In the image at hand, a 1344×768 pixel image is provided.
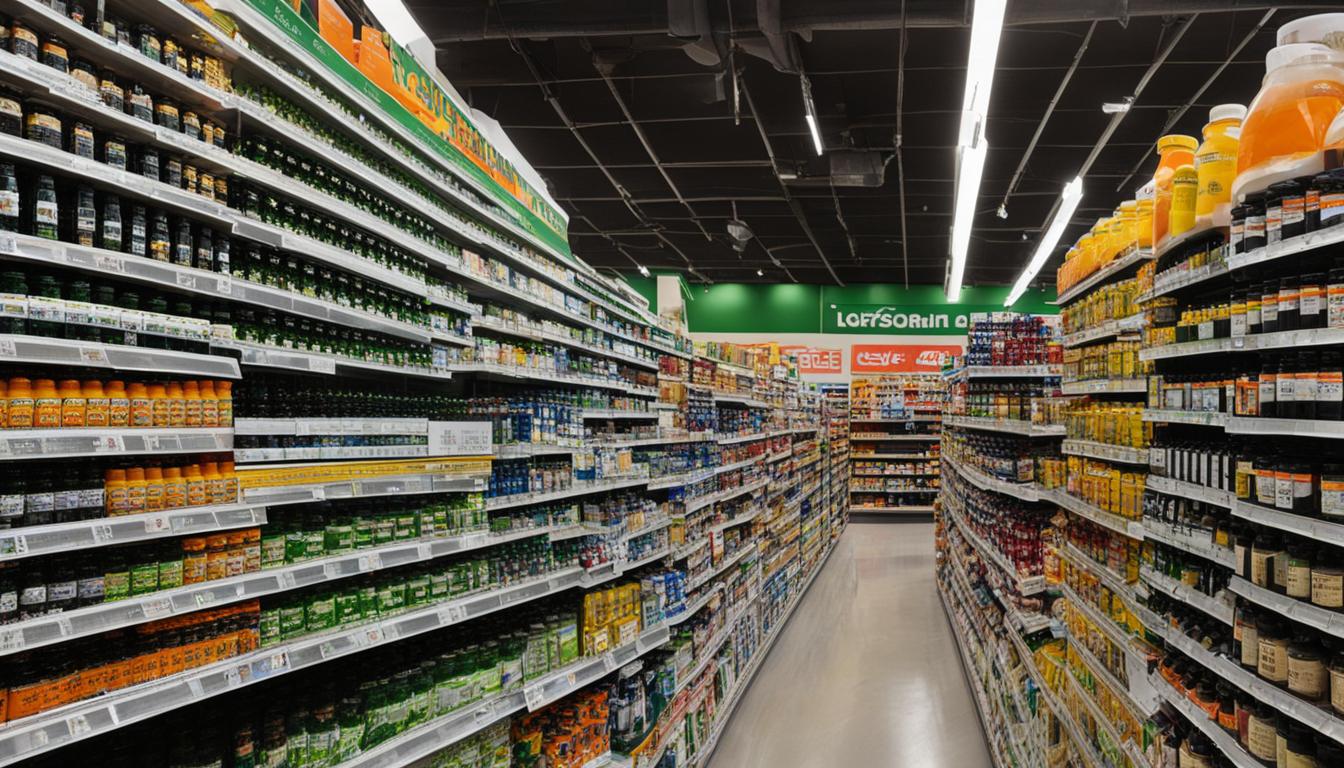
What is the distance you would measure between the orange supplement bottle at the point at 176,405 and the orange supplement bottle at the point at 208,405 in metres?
0.05

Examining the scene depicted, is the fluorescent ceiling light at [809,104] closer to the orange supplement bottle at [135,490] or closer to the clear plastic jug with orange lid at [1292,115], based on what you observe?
the clear plastic jug with orange lid at [1292,115]

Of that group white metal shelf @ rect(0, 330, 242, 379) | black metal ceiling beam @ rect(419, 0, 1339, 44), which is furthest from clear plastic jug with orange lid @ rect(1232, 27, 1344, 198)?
black metal ceiling beam @ rect(419, 0, 1339, 44)

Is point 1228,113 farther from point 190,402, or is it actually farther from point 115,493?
point 115,493

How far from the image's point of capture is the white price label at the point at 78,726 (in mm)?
1517

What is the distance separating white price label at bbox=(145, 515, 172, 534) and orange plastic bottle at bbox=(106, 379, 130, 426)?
214mm

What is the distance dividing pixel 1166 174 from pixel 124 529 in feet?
11.0

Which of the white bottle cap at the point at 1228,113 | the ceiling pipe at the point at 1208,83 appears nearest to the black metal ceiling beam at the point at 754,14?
the ceiling pipe at the point at 1208,83

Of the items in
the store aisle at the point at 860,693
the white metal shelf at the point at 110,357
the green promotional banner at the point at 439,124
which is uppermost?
the green promotional banner at the point at 439,124

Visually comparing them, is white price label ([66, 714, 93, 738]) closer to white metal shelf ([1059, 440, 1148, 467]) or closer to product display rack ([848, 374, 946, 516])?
white metal shelf ([1059, 440, 1148, 467])

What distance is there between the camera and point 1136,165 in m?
9.77

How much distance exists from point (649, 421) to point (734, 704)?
2274 millimetres

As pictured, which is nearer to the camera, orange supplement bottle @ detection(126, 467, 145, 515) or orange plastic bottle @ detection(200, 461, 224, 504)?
orange supplement bottle @ detection(126, 467, 145, 515)

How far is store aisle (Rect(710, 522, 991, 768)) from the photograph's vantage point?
4.94 m

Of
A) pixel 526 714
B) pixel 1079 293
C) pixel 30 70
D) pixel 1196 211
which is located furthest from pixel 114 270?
pixel 1079 293
